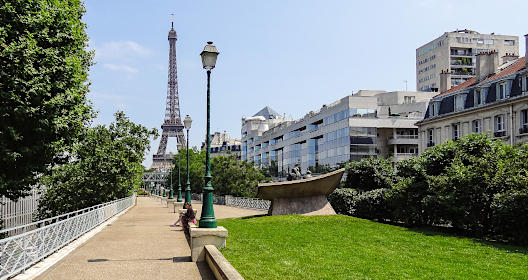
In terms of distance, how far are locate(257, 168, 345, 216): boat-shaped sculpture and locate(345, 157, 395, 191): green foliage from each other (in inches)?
103

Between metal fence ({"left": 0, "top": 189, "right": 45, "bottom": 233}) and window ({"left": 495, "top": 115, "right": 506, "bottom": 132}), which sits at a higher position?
window ({"left": 495, "top": 115, "right": 506, "bottom": 132})

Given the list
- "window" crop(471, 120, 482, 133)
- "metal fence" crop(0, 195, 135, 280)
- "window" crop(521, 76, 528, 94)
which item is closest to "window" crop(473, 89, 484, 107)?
"window" crop(471, 120, 482, 133)

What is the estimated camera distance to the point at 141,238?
1902 centimetres

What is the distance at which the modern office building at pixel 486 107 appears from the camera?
4075 centimetres

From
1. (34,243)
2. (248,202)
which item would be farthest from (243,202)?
(34,243)

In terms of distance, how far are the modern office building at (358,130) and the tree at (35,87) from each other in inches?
1933

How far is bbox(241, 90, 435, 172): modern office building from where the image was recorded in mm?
61781

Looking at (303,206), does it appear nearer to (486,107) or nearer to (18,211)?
(18,211)

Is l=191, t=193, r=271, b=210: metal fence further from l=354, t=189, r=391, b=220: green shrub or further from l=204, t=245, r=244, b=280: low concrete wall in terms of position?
l=204, t=245, r=244, b=280: low concrete wall

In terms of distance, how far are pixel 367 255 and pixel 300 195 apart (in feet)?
40.3

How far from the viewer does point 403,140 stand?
2544 inches

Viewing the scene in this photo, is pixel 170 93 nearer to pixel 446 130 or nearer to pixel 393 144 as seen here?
pixel 393 144

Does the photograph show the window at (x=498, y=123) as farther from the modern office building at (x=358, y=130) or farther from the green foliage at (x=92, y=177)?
the green foliage at (x=92, y=177)

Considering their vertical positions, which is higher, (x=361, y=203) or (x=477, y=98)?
(x=477, y=98)
